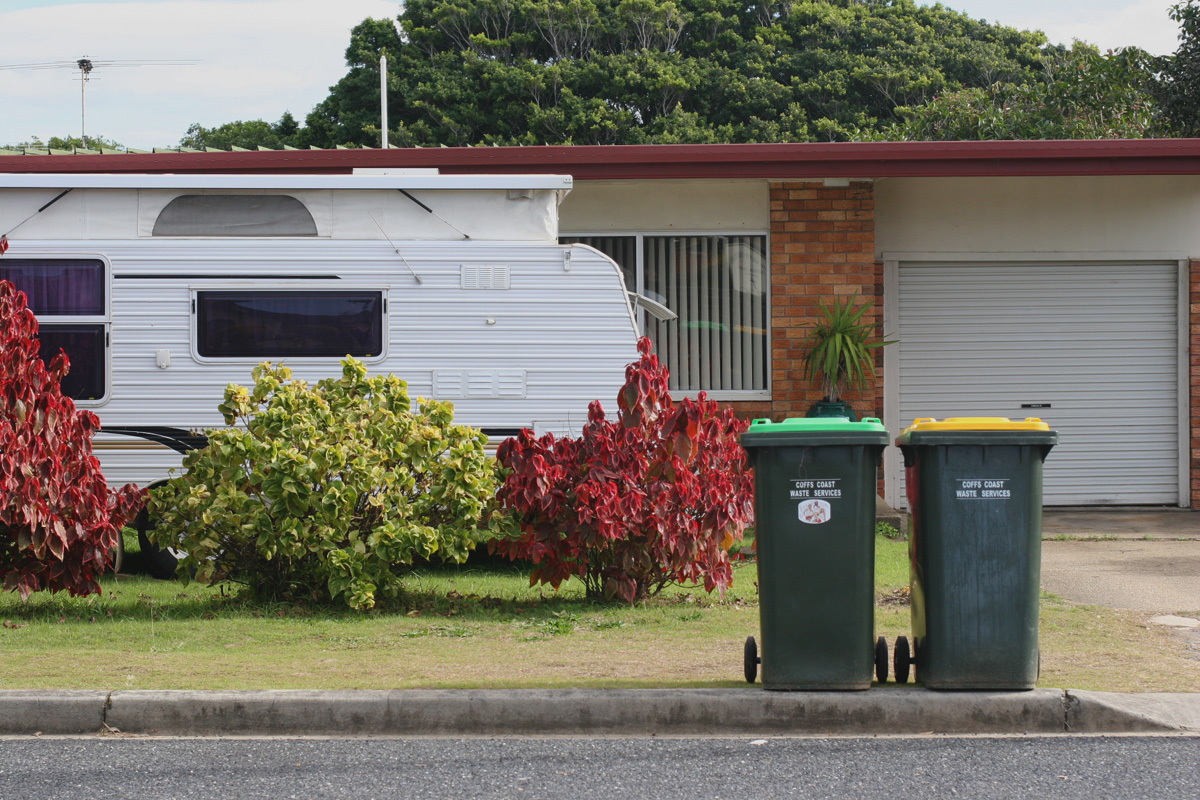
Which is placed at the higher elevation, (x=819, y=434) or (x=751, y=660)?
(x=819, y=434)

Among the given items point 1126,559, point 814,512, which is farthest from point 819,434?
point 1126,559

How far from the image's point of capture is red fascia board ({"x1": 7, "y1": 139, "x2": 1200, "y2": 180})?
10.4m

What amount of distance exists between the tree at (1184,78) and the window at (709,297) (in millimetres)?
13657

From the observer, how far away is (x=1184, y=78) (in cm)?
2123

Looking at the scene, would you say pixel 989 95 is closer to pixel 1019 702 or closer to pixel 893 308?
pixel 893 308

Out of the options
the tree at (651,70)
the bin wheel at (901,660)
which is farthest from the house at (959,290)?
the tree at (651,70)

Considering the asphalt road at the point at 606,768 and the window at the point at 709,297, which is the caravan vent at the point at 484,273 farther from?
the asphalt road at the point at 606,768

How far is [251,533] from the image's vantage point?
680cm

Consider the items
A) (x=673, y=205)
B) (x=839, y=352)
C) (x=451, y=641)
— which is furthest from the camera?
(x=673, y=205)

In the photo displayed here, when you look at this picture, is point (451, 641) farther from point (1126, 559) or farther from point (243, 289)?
point (1126, 559)

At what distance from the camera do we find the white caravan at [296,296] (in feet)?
28.2

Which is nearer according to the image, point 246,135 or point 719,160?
point 719,160

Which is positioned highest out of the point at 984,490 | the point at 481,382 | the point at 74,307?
the point at 74,307

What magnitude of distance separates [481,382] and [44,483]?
10.0 feet
